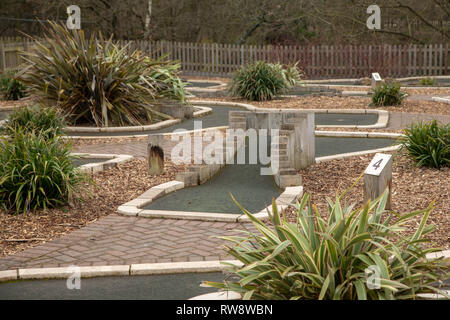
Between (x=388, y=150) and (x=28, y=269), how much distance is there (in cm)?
574

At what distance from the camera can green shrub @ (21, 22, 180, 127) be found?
11.8m

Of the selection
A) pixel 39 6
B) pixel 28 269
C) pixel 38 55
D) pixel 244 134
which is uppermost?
pixel 39 6

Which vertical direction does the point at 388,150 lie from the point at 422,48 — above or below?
below

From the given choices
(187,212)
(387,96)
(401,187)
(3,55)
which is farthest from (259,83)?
(3,55)

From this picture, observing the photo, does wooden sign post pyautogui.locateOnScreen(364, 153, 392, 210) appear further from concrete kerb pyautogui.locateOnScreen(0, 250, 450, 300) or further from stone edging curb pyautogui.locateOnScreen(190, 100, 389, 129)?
stone edging curb pyautogui.locateOnScreen(190, 100, 389, 129)

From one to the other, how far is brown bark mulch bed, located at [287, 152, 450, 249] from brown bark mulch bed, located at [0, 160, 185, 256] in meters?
2.00

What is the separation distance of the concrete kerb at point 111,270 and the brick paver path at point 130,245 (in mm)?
149

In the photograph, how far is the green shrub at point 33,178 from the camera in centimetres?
662

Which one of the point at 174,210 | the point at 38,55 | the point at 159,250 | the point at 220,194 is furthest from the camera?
the point at 38,55

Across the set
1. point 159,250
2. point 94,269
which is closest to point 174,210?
point 159,250

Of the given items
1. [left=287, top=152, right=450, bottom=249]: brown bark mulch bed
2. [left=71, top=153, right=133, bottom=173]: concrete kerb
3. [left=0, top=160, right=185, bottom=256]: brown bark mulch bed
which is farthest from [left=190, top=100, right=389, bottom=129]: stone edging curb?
[left=0, top=160, right=185, bottom=256]: brown bark mulch bed

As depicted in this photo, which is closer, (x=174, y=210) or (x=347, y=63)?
(x=174, y=210)

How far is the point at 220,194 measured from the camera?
734cm

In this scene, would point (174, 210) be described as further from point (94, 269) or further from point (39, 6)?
point (39, 6)
